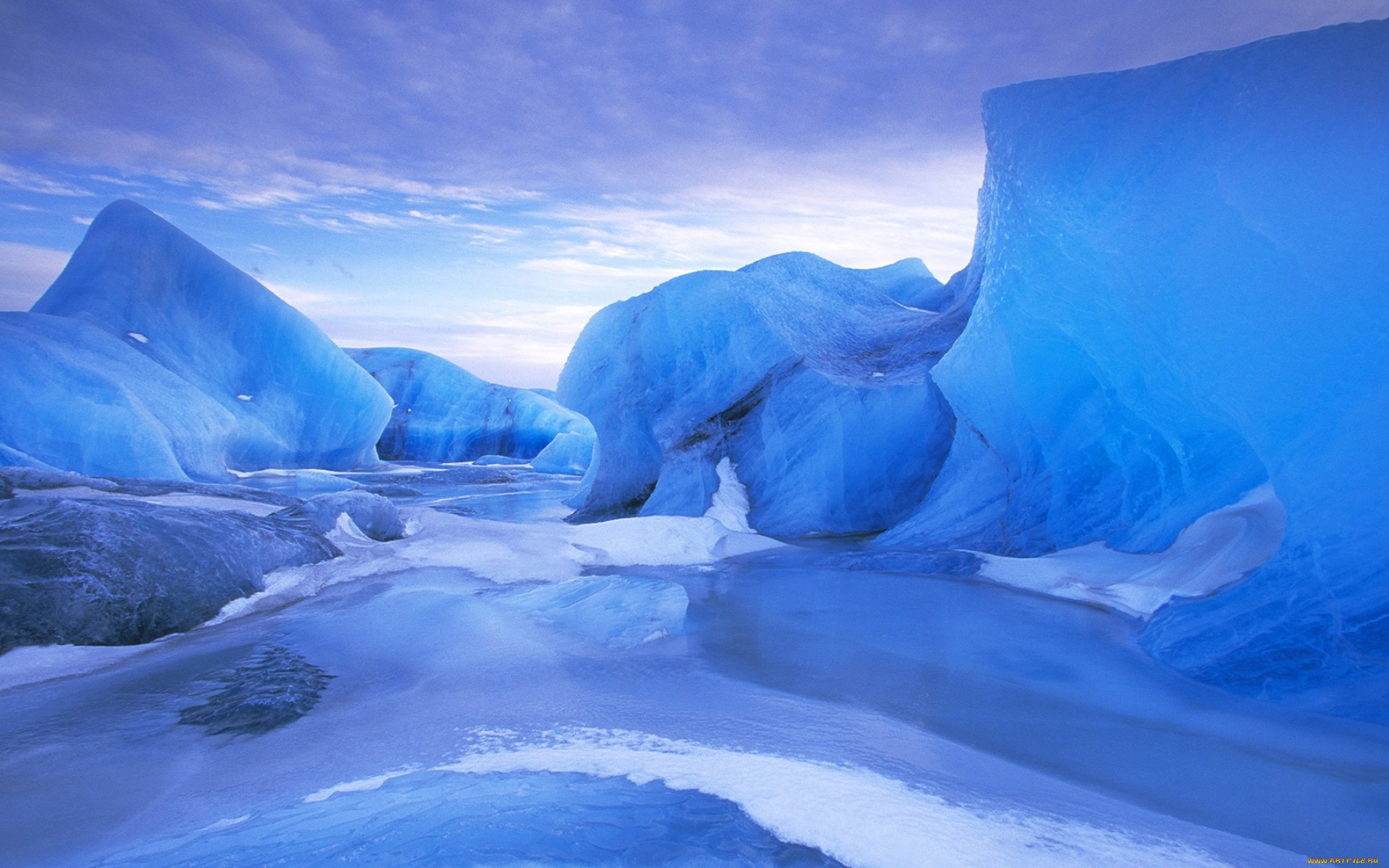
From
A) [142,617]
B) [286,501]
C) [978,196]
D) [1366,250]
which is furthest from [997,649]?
[978,196]

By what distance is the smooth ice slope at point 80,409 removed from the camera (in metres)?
8.13

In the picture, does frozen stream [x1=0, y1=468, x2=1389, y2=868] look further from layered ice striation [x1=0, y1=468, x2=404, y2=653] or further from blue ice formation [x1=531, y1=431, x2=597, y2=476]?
blue ice formation [x1=531, y1=431, x2=597, y2=476]

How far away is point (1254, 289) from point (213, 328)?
45.3 feet

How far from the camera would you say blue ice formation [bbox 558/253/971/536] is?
714 cm

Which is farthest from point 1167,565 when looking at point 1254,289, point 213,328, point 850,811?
point 213,328

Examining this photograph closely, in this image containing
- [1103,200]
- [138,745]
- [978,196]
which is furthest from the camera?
[978,196]

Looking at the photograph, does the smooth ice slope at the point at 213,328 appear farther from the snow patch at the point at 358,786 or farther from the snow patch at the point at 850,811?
the snow patch at the point at 850,811

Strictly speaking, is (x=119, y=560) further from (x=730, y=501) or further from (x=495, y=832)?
(x=730, y=501)

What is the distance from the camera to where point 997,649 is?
3.06 m

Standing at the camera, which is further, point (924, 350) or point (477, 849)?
point (924, 350)

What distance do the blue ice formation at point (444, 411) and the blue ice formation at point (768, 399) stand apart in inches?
522

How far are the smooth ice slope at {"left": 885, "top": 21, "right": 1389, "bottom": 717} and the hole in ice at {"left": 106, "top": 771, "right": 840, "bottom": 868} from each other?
2274 millimetres

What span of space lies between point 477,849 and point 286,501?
4964 millimetres

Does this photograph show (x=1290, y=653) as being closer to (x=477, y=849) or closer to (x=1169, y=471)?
(x=1169, y=471)
